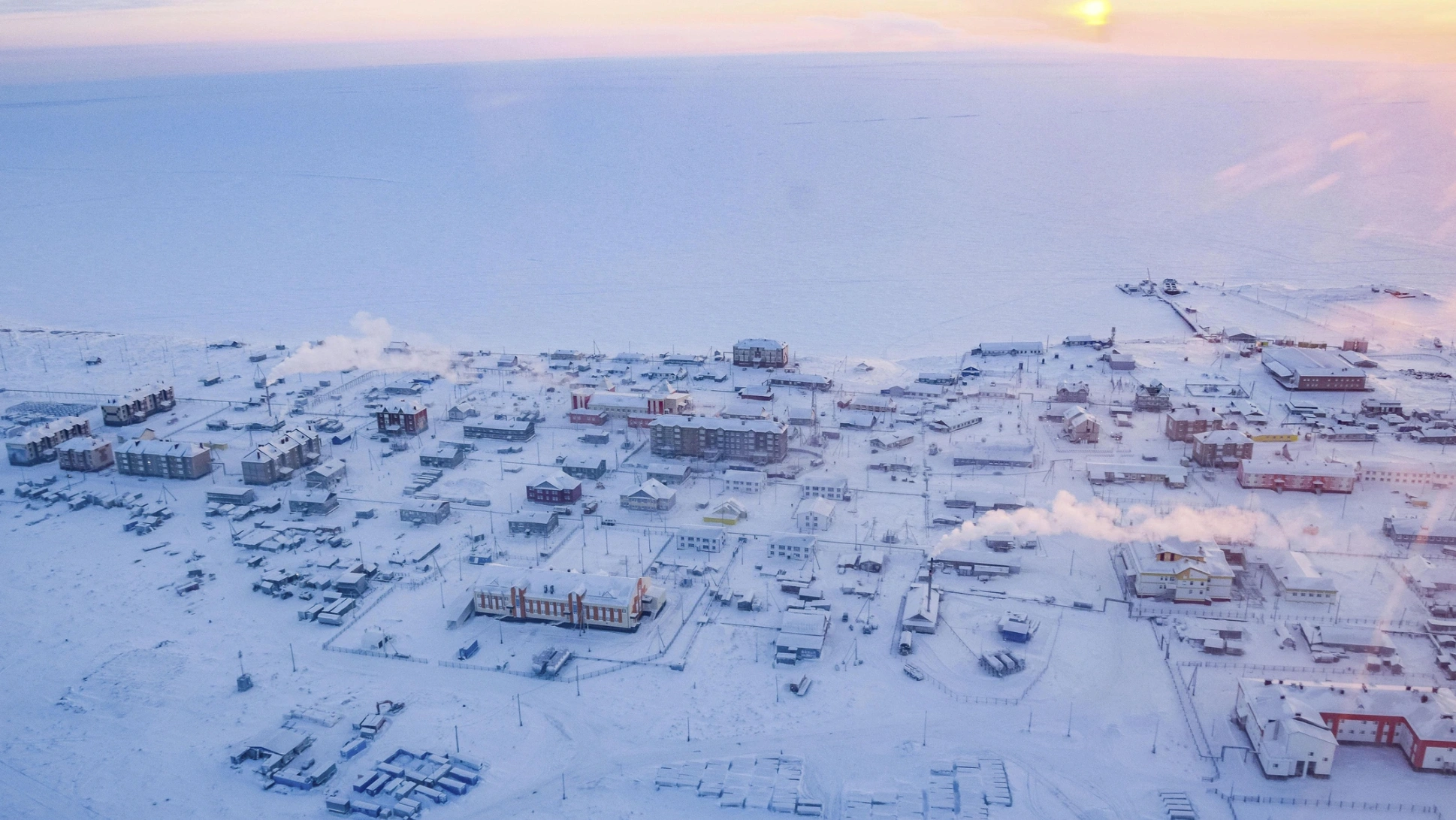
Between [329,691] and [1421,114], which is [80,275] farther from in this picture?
[1421,114]

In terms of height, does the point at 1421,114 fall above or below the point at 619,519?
above

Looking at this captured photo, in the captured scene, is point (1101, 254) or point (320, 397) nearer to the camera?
point (320, 397)

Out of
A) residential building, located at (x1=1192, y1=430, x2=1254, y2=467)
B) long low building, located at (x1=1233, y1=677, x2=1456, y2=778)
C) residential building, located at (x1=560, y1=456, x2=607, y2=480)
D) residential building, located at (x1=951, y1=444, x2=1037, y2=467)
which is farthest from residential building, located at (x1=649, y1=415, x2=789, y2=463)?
long low building, located at (x1=1233, y1=677, x2=1456, y2=778)

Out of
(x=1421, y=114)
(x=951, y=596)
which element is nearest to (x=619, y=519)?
(x=951, y=596)

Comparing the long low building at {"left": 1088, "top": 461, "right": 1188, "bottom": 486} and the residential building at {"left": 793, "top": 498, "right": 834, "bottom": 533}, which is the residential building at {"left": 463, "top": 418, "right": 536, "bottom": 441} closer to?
the residential building at {"left": 793, "top": 498, "right": 834, "bottom": 533}

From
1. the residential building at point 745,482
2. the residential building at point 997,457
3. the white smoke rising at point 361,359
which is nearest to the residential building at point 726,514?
the residential building at point 745,482

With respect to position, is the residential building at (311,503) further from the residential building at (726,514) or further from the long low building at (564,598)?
the residential building at (726,514)
